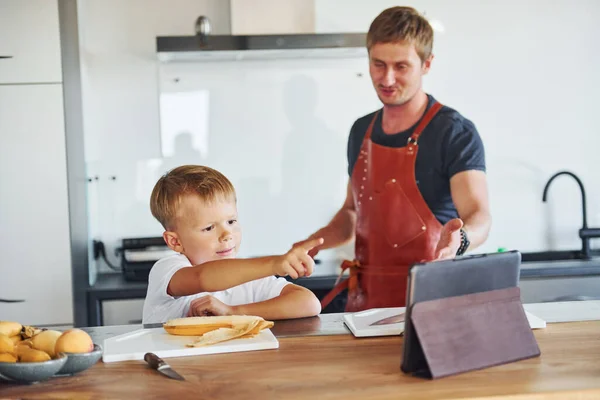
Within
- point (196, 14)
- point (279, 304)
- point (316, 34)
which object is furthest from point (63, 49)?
point (279, 304)

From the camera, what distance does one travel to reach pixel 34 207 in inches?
125

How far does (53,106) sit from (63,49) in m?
0.22

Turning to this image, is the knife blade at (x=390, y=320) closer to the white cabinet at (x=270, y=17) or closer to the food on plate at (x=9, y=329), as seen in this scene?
the food on plate at (x=9, y=329)

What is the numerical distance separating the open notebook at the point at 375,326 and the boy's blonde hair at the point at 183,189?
40 centimetres

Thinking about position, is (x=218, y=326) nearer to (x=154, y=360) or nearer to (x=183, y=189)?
(x=154, y=360)

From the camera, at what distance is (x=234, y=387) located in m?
1.19

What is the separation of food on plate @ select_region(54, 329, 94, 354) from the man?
1.24 meters

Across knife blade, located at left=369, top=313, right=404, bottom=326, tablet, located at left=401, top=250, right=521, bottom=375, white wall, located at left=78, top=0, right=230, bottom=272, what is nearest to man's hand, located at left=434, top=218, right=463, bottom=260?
knife blade, located at left=369, top=313, right=404, bottom=326

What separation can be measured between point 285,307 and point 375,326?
26 centimetres

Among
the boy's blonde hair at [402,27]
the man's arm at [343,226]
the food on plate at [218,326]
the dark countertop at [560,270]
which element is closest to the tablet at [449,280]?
the food on plate at [218,326]

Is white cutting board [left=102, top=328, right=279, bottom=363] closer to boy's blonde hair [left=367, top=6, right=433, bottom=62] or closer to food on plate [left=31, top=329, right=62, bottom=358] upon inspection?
food on plate [left=31, top=329, right=62, bottom=358]

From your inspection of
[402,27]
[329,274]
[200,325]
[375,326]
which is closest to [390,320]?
[375,326]

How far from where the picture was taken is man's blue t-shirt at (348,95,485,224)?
2.29m

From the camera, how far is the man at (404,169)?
233 centimetres
